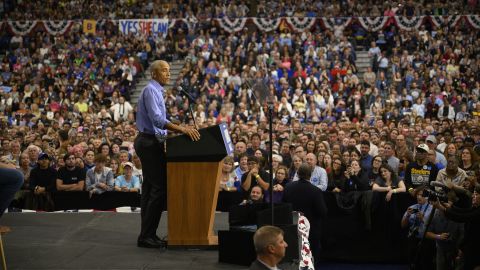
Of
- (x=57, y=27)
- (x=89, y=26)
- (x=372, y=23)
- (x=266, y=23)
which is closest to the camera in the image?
(x=372, y=23)

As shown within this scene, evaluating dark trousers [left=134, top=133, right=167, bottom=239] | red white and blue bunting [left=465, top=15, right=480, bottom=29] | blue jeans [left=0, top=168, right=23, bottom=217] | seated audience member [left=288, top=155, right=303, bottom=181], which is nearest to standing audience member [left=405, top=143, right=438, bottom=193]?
seated audience member [left=288, top=155, right=303, bottom=181]

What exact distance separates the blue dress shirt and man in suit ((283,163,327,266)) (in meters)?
2.55

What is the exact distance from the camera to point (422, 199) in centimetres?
872

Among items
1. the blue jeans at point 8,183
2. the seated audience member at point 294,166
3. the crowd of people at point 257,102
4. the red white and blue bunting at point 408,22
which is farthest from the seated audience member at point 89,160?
the red white and blue bunting at point 408,22

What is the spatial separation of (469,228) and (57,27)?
19983mm

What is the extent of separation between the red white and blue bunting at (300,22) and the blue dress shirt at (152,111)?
18.5 metres

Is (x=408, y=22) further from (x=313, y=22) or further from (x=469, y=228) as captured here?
(x=469, y=228)

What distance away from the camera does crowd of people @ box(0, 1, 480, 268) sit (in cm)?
1021

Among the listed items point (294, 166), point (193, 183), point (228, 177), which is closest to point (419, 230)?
point (294, 166)

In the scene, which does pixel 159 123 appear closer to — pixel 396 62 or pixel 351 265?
pixel 351 265

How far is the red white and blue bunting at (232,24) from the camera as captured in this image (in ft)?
79.8

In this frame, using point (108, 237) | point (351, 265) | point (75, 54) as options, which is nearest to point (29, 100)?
point (75, 54)

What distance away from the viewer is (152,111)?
19.6 feet

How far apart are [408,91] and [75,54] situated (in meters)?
9.82
